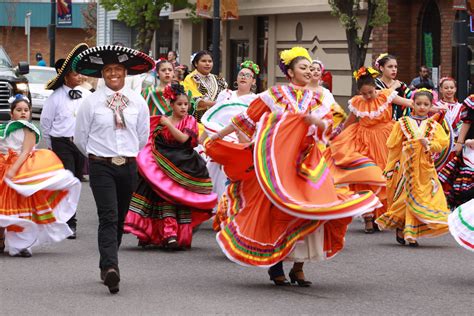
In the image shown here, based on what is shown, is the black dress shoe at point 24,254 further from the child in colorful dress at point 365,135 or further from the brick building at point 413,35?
the brick building at point 413,35

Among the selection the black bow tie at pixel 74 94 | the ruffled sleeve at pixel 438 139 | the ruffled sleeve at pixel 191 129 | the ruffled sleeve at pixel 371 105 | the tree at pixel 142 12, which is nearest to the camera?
the ruffled sleeve at pixel 191 129

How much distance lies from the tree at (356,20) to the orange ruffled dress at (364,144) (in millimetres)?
13335

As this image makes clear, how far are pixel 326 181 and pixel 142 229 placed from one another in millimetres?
2952

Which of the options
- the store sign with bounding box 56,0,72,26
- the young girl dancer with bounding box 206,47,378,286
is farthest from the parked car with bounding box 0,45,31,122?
the store sign with bounding box 56,0,72,26

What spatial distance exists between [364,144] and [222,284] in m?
4.21

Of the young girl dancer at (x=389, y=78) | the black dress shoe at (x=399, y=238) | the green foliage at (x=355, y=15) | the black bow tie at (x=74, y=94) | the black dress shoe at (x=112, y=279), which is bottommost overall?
the black dress shoe at (x=399, y=238)

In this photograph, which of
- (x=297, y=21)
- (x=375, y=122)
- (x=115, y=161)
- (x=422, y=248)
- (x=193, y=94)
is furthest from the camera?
(x=297, y=21)

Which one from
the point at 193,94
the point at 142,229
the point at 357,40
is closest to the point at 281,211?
the point at 142,229

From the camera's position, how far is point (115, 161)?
29.8ft

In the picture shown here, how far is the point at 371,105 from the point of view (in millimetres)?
13180

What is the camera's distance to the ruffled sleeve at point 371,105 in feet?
43.1

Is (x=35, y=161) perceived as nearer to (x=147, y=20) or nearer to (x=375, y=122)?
(x=375, y=122)

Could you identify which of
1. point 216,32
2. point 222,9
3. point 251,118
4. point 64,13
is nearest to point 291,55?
point 251,118

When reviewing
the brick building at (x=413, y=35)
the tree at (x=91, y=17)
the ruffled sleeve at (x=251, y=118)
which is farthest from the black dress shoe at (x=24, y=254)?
the tree at (x=91, y=17)
